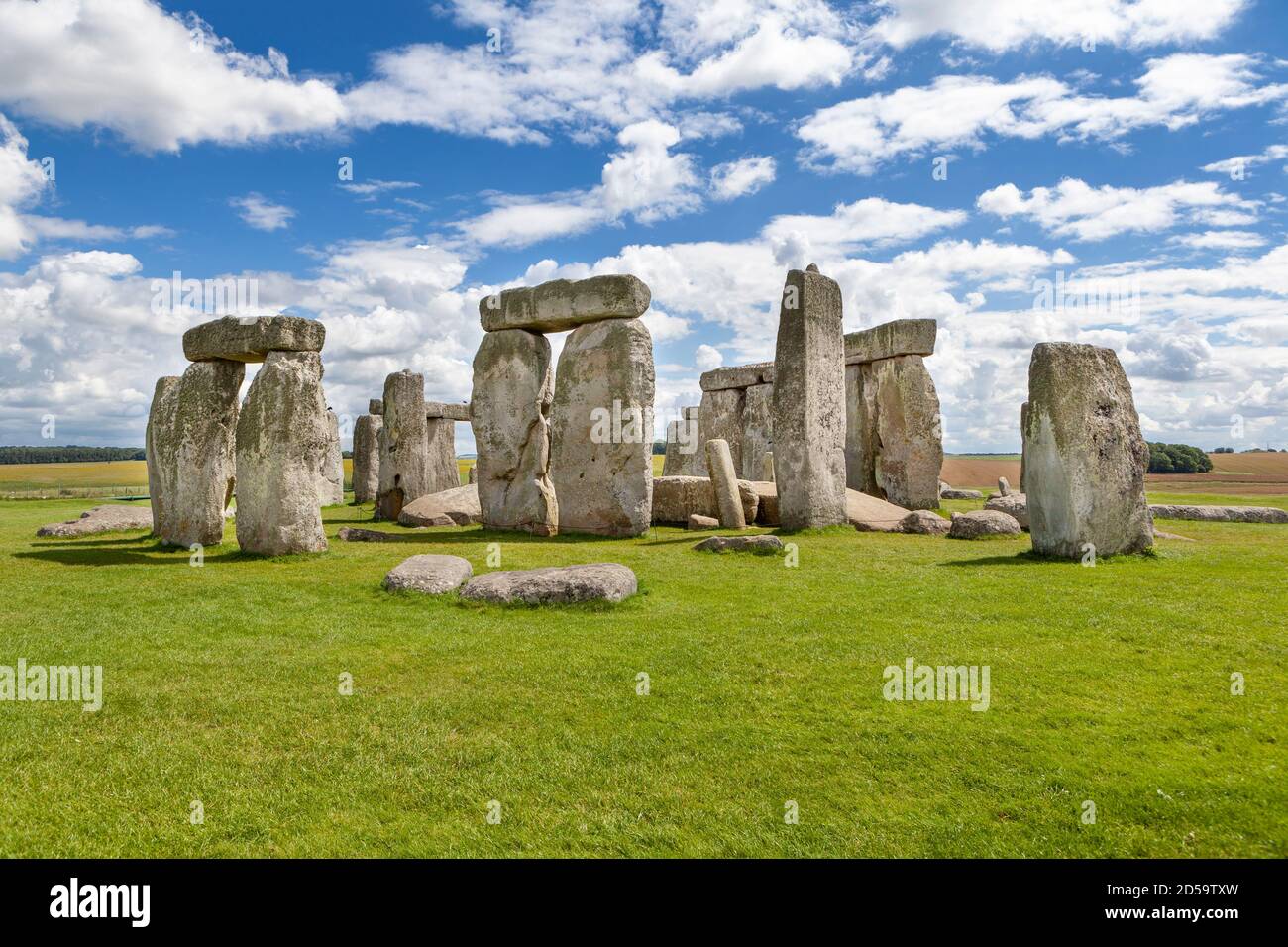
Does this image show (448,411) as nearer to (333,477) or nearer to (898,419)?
(333,477)

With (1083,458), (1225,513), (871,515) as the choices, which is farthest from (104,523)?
(1225,513)

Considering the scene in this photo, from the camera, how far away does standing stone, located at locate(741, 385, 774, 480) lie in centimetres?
2459

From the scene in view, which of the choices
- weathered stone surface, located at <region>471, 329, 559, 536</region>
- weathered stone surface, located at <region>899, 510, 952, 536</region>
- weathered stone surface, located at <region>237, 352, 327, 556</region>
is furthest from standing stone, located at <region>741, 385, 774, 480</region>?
weathered stone surface, located at <region>237, 352, 327, 556</region>

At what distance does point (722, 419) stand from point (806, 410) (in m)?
12.0

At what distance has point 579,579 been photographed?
8.20m

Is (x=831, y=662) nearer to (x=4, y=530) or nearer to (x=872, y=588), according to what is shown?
(x=872, y=588)

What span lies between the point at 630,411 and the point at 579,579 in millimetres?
7052

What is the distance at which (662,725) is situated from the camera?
4895mm

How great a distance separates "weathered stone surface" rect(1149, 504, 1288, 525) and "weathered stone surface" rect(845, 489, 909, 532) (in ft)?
17.1

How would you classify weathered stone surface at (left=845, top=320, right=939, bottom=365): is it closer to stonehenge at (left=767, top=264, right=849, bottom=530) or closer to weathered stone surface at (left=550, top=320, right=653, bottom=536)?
stonehenge at (left=767, top=264, right=849, bottom=530)

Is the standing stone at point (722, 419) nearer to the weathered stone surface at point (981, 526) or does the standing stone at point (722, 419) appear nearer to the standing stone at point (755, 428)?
the standing stone at point (755, 428)

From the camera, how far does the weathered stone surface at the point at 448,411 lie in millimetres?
24672

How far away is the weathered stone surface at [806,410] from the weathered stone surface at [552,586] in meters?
6.33

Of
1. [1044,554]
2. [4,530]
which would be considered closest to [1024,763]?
[1044,554]
